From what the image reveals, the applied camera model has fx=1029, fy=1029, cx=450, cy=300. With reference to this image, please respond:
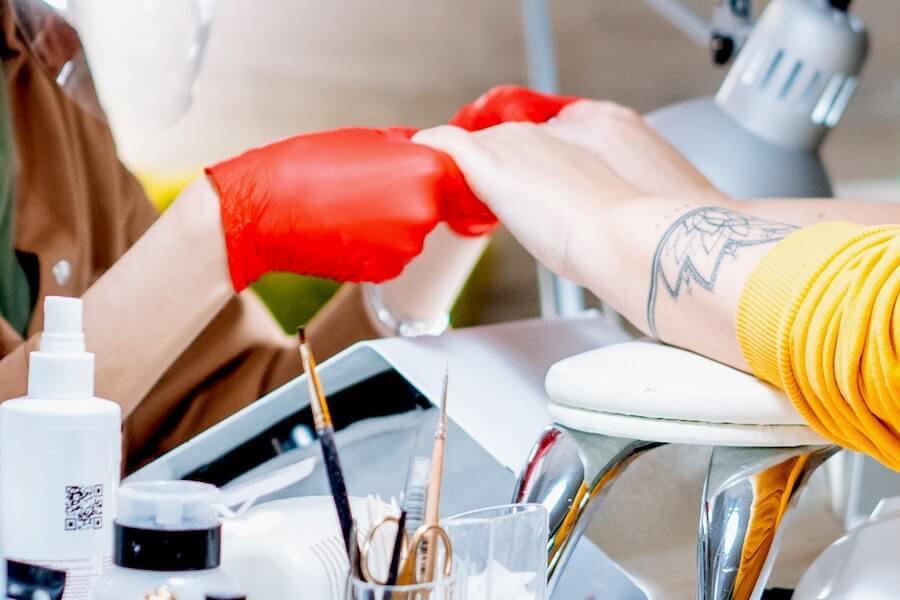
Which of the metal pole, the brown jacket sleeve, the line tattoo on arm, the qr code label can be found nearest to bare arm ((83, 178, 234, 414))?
the brown jacket sleeve

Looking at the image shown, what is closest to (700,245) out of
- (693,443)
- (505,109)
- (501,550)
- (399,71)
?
(693,443)

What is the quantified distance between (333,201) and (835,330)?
0.37 m

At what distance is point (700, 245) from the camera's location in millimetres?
643

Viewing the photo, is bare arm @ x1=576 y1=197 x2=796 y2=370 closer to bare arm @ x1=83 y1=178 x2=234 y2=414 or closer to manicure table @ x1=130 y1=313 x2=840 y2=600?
manicure table @ x1=130 y1=313 x2=840 y2=600

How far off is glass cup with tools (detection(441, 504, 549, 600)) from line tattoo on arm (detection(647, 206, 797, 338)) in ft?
0.62

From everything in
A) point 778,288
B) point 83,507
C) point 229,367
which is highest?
point 778,288

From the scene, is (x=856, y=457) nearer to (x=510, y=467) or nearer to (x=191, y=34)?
(x=510, y=467)

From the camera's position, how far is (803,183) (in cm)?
114

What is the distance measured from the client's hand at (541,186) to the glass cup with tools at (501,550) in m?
0.25

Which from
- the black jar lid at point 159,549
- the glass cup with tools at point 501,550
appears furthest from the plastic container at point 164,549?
the glass cup with tools at point 501,550

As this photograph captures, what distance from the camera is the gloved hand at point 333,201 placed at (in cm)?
74

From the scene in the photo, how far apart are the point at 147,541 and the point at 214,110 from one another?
2.09 ft

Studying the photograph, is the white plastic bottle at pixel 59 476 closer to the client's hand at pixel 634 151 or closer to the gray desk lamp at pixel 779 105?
the client's hand at pixel 634 151

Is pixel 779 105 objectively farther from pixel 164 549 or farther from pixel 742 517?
pixel 164 549
